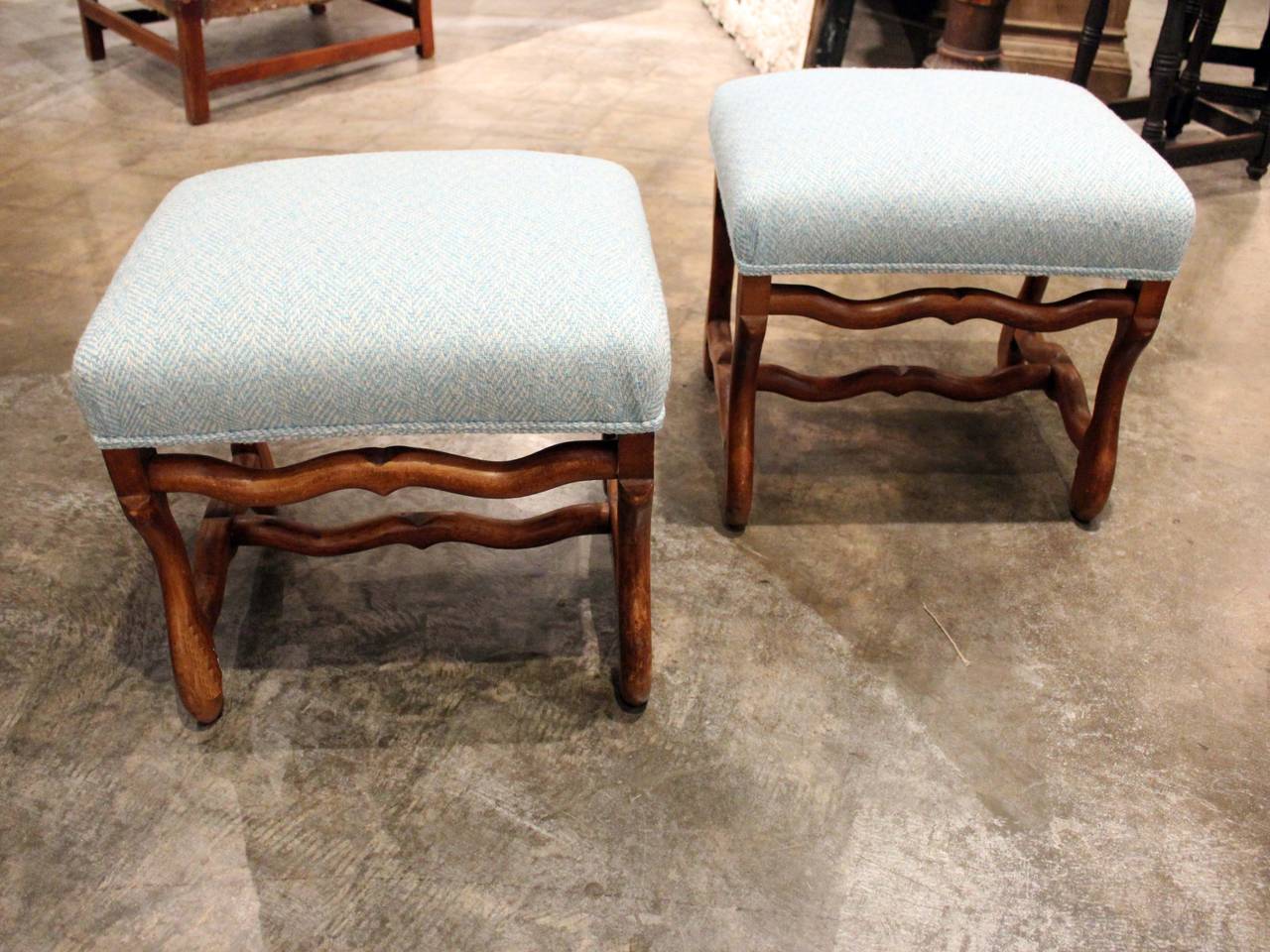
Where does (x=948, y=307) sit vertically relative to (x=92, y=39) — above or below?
above

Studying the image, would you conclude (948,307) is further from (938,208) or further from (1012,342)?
(1012,342)

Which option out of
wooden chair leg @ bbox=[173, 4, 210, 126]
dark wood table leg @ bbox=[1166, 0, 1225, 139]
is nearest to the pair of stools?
dark wood table leg @ bbox=[1166, 0, 1225, 139]

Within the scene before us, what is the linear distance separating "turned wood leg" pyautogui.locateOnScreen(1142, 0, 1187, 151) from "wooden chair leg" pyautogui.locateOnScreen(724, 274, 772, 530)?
1412mm

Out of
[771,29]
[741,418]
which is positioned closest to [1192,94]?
[771,29]

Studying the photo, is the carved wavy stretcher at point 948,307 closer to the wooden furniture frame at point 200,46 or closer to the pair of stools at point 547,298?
the pair of stools at point 547,298

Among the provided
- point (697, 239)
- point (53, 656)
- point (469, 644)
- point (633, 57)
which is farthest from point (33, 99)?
point (469, 644)

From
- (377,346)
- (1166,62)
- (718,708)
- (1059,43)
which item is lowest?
(718,708)

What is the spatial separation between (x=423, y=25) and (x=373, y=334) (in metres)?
2.27

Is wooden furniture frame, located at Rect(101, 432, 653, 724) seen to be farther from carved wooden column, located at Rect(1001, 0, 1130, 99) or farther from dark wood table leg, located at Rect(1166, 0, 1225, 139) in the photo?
carved wooden column, located at Rect(1001, 0, 1130, 99)

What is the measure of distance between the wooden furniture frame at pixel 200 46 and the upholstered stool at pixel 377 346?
5.17ft

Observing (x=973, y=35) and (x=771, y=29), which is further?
(x=771, y=29)

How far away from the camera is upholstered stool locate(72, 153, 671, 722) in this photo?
0.97 m

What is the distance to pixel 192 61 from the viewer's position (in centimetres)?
256

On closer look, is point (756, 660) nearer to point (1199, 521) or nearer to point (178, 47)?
point (1199, 521)
